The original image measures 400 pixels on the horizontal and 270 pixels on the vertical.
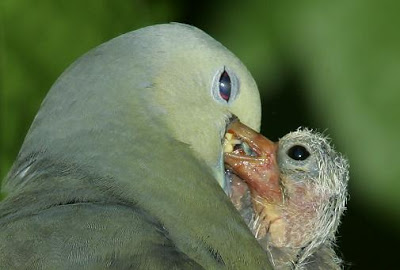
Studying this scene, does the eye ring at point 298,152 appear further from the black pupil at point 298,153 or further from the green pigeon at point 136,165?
the green pigeon at point 136,165

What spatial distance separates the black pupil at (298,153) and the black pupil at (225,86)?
0.52 ft

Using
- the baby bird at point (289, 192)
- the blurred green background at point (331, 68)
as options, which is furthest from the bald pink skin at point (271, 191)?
the blurred green background at point (331, 68)

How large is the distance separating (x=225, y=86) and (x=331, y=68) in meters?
1.28

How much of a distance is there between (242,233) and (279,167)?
0.24m

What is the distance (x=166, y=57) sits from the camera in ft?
7.19

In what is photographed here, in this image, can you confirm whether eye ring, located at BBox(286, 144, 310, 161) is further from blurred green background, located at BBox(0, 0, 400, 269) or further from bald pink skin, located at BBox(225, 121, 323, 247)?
blurred green background, located at BBox(0, 0, 400, 269)

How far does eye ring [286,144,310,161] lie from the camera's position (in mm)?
2205

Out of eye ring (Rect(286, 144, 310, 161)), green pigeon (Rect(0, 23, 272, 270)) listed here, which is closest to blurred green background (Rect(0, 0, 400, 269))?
green pigeon (Rect(0, 23, 272, 270))

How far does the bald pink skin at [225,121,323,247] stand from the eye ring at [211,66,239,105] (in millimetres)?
53

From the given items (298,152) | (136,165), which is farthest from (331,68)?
(136,165)

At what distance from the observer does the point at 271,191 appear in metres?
2.20

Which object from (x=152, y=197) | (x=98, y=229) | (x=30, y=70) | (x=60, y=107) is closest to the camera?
(x=98, y=229)

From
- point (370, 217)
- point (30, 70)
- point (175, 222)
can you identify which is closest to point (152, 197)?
point (175, 222)

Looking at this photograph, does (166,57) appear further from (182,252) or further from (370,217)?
(370,217)
